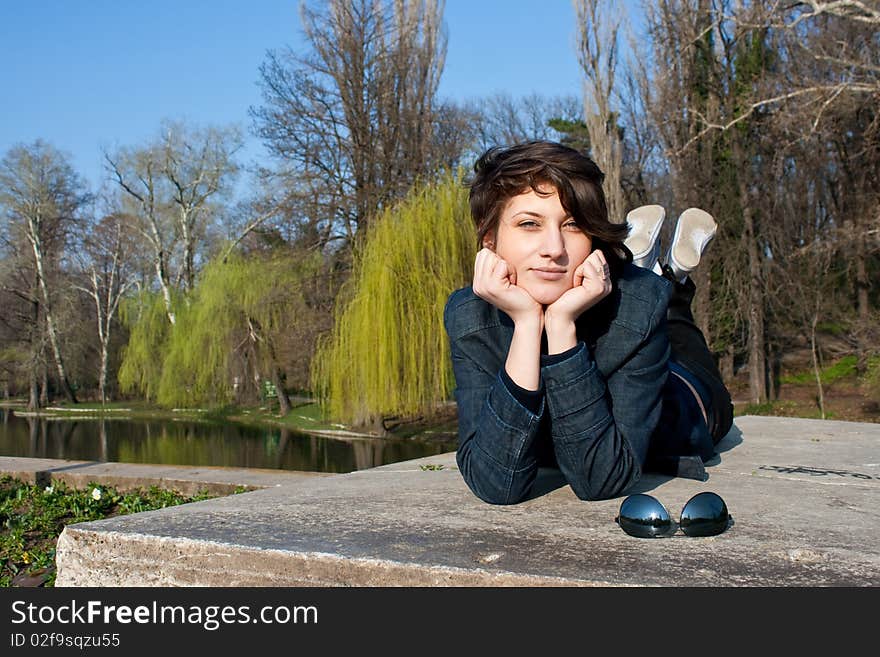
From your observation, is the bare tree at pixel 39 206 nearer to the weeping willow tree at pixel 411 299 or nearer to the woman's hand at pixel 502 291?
the weeping willow tree at pixel 411 299

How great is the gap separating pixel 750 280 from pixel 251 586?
1891 centimetres

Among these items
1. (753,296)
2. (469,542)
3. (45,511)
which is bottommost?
(45,511)

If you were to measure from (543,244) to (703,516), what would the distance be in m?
0.75

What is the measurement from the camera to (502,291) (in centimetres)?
201

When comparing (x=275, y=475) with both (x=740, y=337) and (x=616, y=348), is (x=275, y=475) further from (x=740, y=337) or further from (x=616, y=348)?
(x=740, y=337)

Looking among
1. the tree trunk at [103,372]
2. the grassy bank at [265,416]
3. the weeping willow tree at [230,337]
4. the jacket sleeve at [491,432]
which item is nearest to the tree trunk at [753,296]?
the grassy bank at [265,416]

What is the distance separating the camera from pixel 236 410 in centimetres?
2145

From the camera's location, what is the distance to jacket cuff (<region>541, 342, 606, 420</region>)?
6.50 ft

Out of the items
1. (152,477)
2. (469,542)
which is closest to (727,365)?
(152,477)

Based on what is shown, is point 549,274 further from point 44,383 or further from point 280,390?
point 44,383

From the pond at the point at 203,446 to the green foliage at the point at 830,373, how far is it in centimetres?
971

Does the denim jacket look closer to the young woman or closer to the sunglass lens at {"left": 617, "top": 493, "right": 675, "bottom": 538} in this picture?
the young woman

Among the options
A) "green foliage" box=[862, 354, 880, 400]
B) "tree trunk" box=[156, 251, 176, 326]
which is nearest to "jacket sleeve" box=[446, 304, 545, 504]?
"green foliage" box=[862, 354, 880, 400]

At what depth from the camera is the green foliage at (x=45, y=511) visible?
378 cm
